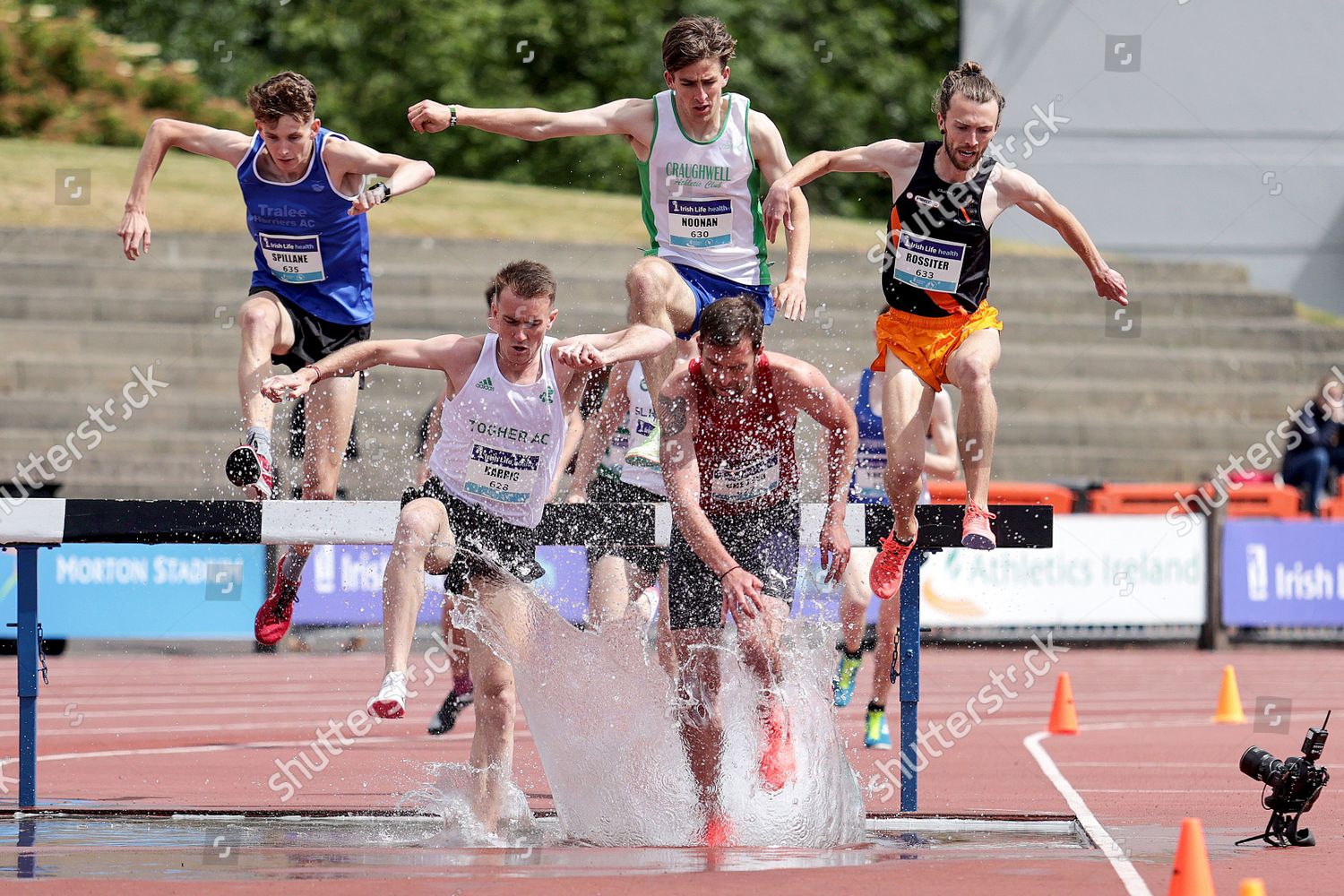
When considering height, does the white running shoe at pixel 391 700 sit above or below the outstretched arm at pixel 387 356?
below

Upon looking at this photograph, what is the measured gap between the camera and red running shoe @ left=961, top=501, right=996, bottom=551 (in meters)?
6.98

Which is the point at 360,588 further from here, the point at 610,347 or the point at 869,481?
the point at 610,347

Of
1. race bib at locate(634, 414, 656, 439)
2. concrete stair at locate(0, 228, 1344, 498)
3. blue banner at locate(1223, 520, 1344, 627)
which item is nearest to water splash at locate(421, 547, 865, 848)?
race bib at locate(634, 414, 656, 439)

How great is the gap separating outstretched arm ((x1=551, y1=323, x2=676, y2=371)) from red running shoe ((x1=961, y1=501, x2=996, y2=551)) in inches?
53.4

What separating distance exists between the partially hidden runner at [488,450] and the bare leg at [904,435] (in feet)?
3.30

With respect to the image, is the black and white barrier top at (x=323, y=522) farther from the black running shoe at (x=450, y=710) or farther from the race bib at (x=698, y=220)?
the black running shoe at (x=450, y=710)

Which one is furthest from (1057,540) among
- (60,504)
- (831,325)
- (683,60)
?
(60,504)

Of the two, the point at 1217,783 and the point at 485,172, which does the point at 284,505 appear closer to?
the point at 1217,783

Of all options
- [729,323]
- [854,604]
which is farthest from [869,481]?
[729,323]

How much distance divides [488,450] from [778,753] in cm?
162

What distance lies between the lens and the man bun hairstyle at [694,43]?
24.2ft

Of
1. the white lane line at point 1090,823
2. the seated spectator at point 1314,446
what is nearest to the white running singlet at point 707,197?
the white lane line at point 1090,823

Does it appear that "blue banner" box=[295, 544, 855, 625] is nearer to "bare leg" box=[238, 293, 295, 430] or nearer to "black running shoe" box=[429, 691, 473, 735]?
"black running shoe" box=[429, 691, 473, 735]

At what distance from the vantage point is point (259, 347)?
779 centimetres
